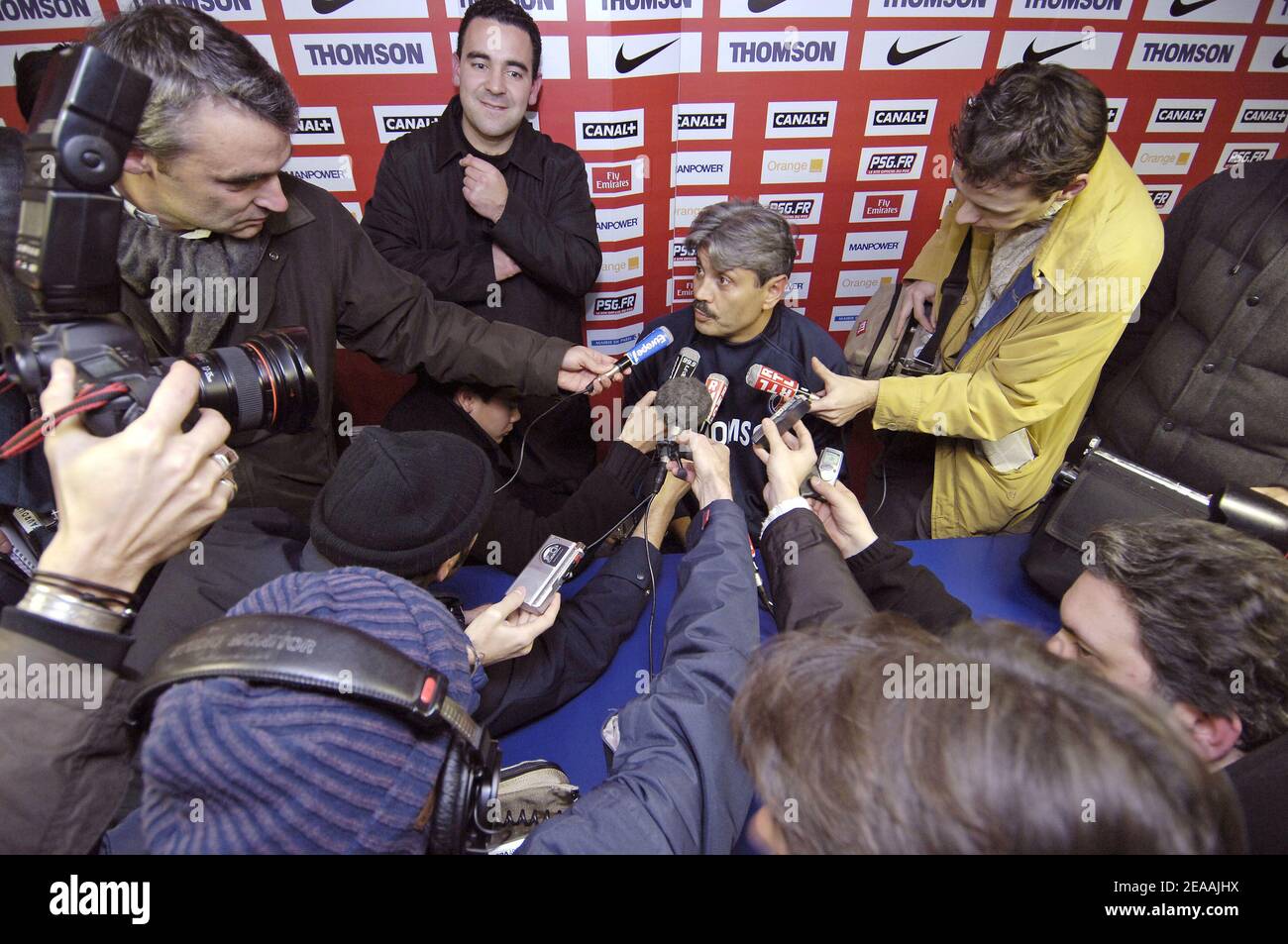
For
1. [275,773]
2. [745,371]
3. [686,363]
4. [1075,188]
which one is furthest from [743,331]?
[275,773]

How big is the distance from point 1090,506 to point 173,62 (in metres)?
2.25

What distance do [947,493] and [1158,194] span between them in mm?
2222

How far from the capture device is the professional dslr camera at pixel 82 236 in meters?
0.93

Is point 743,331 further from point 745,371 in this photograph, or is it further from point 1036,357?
point 1036,357

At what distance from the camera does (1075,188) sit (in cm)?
179

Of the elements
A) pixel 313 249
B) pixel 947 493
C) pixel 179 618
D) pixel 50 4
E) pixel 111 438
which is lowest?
pixel 947 493

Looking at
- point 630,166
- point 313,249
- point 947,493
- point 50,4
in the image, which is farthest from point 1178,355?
point 50,4

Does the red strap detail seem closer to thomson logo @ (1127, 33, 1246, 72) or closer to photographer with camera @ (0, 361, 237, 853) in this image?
photographer with camera @ (0, 361, 237, 853)

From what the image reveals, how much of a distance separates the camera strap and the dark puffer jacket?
0.55 metres

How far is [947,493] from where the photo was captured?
7.50ft
